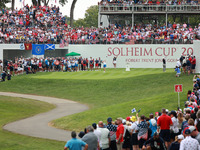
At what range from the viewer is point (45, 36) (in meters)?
54.0

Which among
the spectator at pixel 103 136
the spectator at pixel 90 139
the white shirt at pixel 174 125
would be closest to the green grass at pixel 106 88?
the white shirt at pixel 174 125

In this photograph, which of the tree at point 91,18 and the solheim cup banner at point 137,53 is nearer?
the solheim cup banner at point 137,53

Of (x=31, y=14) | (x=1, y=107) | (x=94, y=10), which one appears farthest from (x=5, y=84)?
(x=94, y=10)

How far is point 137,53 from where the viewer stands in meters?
53.0

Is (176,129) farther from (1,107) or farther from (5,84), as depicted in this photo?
(5,84)

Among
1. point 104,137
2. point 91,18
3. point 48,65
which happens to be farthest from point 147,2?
point 91,18

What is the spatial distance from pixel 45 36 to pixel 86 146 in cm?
4312

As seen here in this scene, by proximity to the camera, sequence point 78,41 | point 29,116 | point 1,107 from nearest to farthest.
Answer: point 29,116 → point 1,107 → point 78,41

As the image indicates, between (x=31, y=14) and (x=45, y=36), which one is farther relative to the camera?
(x=31, y=14)

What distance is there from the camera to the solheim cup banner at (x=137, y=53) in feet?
171

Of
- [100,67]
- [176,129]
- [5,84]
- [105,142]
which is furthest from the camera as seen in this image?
[100,67]

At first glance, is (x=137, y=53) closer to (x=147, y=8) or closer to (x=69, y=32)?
(x=147, y=8)

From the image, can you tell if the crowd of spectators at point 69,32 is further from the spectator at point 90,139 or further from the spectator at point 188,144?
the spectator at point 188,144

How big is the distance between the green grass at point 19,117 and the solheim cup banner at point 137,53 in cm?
2127
